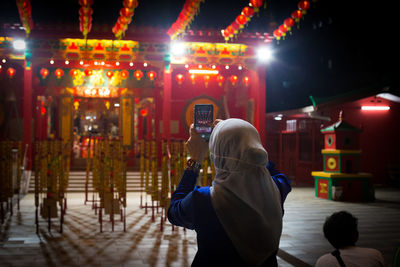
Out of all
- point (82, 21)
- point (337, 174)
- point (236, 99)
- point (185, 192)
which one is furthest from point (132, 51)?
point (185, 192)

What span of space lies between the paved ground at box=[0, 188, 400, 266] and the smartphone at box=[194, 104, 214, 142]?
9.60 feet

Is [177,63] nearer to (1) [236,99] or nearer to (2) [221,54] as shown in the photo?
(2) [221,54]

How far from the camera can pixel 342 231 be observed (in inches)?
89.9

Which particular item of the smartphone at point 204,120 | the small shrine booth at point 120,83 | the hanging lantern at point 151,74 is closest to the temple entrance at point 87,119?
the small shrine booth at point 120,83

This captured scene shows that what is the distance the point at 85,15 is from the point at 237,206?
830 cm

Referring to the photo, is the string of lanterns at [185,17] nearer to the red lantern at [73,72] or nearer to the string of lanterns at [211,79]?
the string of lanterns at [211,79]

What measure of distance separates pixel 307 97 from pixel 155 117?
6548mm

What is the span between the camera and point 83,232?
6.09 m

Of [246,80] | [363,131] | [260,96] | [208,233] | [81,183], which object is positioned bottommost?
[81,183]

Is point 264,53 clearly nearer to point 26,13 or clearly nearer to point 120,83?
point 120,83

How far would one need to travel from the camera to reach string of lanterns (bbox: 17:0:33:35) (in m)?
8.53

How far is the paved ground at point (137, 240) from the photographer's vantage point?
4.71 m

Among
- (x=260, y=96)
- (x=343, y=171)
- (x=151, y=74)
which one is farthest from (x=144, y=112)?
(x=343, y=171)

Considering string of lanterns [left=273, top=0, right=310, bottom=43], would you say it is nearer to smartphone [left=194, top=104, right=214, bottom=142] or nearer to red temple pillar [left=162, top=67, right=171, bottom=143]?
red temple pillar [left=162, top=67, right=171, bottom=143]
